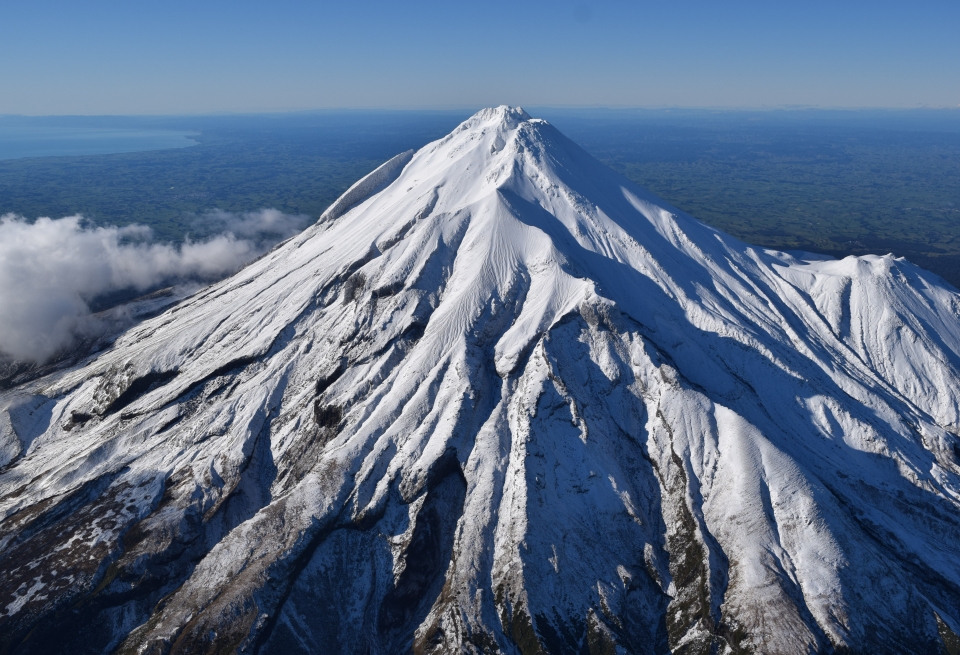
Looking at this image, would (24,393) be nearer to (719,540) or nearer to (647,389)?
(647,389)

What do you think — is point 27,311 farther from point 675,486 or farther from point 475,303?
point 675,486

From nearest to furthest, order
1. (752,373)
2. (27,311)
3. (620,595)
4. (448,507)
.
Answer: (620,595) < (448,507) < (752,373) < (27,311)

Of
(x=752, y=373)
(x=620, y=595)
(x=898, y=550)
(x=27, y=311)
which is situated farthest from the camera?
(x=27, y=311)

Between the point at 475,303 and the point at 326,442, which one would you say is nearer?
the point at 326,442

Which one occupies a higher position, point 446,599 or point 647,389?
point 647,389

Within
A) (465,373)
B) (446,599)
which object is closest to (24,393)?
(465,373)

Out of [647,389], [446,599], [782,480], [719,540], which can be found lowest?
[446,599]

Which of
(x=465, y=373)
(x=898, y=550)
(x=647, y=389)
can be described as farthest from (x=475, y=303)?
(x=898, y=550)
